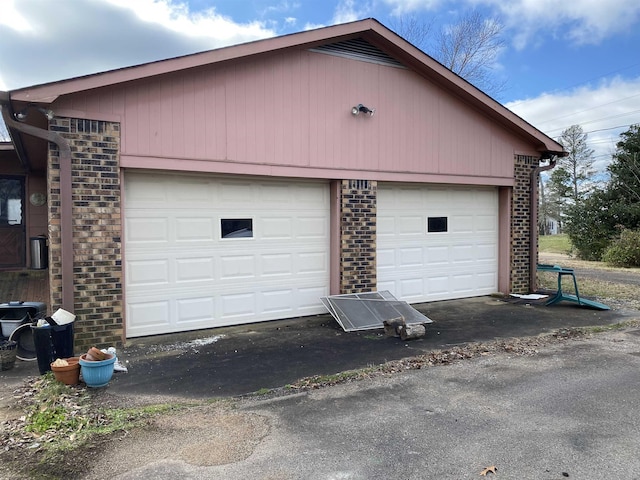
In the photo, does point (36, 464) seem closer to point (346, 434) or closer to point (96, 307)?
point (346, 434)

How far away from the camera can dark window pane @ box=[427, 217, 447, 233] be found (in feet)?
28.9

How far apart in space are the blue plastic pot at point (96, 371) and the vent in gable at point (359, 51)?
5.55 meters

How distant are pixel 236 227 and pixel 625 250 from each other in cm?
1555

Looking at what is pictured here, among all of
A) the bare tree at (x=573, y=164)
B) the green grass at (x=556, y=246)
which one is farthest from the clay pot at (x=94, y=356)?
the bare tree at (x=573, y=164)

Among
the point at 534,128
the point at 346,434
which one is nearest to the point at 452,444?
the point at 346,434

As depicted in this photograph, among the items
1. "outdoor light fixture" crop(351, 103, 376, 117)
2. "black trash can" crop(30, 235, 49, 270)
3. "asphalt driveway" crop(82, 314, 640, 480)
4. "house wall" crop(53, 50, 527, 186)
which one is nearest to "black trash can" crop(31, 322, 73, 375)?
"asphalt driveway" crop(82, 314, 640, 480)

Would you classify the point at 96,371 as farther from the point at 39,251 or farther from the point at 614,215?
the point at 614,215

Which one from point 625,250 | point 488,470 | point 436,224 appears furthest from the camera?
point 625,250

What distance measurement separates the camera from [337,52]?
297 inches

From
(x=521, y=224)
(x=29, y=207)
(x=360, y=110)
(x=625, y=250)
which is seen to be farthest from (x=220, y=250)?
(x=625, y=250)

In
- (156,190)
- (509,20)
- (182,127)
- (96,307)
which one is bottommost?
(96,307)

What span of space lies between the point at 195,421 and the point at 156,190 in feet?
12.2

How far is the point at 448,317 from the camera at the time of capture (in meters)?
7.58

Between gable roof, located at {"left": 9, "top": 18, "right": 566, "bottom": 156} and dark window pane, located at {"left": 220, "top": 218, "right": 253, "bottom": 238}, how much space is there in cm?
227
